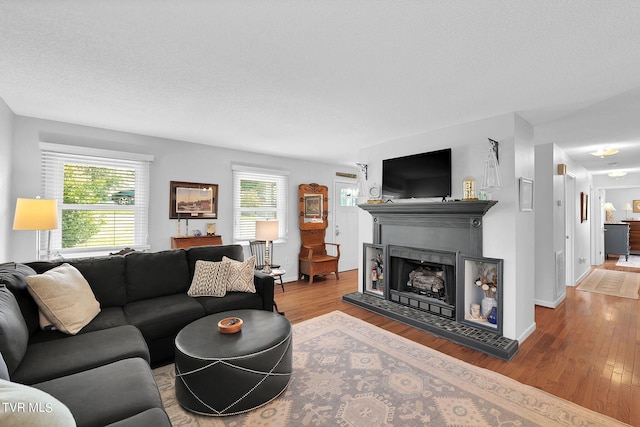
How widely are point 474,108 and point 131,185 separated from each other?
4.42 meters

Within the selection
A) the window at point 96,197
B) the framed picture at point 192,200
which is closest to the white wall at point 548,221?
the framed picture at point 192,200

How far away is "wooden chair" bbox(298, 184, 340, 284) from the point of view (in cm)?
566

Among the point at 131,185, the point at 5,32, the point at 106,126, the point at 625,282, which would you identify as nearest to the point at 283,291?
the point at 131,185

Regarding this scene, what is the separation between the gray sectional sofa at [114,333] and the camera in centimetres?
137

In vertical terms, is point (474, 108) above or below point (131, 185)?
above

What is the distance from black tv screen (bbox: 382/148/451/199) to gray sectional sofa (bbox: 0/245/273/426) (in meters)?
2.17

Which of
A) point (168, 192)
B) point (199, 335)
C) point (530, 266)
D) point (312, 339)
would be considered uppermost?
point (168, 192)

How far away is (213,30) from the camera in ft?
5.69

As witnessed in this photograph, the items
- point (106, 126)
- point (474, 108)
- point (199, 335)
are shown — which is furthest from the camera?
point (106, 126)

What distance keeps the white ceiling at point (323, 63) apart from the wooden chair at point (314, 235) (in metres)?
2.48

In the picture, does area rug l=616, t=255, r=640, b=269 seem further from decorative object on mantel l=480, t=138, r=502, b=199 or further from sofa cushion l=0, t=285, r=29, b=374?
sofa cushion l=0, t=285, r=29, b=374

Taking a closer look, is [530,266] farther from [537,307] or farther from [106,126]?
[106,126]

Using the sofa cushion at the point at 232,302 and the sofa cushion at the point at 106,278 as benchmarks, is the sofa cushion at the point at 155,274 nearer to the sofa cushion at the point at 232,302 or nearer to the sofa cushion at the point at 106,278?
the sofa cushion at the point at 106,278

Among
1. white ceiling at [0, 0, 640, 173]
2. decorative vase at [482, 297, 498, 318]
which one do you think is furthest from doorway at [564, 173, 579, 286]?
decorative vase at [482, 297, 498, 318]
